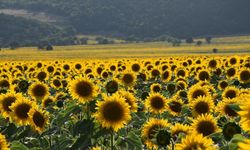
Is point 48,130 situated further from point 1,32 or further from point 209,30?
point 209,30

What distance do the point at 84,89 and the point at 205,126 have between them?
1799 mm

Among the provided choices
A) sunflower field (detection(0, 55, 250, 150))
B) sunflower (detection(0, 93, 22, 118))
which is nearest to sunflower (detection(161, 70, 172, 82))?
sunflower field (detection(0, 55, 250, 150))

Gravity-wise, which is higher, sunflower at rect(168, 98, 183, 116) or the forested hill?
sunflower at rect(168, 98, 183, 116)

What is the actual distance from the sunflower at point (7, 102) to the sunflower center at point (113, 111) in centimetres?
211

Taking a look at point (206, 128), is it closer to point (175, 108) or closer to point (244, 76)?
point (175, 108)

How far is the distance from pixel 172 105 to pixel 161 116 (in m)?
0.24

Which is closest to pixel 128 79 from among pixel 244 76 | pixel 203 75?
pixel 203 75

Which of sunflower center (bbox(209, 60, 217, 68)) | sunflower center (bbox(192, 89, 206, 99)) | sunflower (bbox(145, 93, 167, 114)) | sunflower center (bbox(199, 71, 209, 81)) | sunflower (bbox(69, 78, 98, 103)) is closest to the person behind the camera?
sunflower (bbox(69, 78, 98, 103))

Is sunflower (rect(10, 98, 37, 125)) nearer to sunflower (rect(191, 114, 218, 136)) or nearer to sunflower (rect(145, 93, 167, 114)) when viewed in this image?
sunflower (rect(145, 93, 167, 114))

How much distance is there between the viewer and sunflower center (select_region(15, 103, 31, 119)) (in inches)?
284

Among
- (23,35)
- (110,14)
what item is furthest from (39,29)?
(110,14)

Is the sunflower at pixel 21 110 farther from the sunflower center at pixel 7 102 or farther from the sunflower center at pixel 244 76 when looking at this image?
the sunflower center at pixel 244 76

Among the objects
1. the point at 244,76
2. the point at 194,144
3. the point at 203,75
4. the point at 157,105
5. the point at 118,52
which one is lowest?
the point at 118,52

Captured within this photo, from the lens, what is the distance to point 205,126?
6.19 meters
